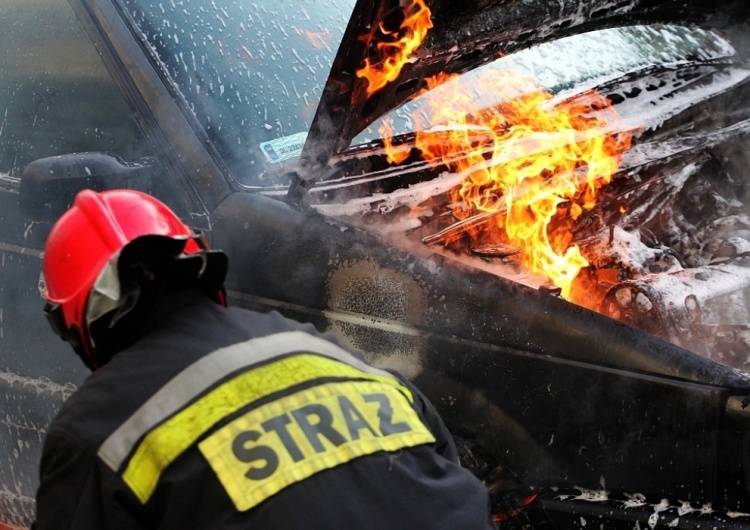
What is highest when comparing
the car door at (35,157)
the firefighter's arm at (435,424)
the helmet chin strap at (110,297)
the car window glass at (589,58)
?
the helmet chin strap at (110,297)

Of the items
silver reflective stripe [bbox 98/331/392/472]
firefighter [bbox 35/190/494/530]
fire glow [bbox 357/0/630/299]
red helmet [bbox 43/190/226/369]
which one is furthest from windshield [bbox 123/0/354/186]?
silver reflective stripe [bbox 98/331/392/472]

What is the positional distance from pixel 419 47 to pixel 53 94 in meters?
1.34

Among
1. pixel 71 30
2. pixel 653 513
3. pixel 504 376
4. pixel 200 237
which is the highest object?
pixel 200 237

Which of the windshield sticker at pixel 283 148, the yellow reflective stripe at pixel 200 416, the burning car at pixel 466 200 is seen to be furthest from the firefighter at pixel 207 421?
the windshield sticker at pixel 283 148

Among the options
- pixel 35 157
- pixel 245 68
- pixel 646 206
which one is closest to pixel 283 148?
pixel 245 68

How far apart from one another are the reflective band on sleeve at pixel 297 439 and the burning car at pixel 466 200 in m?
0.76

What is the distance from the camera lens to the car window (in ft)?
8.74

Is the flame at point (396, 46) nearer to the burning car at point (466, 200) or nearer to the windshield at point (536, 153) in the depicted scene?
the burning car at point (466, 200)

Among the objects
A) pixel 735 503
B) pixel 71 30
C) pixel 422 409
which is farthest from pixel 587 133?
pixel 71 30

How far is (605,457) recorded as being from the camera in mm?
2096

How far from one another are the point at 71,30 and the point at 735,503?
95.4 inches

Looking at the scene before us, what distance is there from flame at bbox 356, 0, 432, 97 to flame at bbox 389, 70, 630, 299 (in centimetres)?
21

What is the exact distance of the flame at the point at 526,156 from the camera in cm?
259

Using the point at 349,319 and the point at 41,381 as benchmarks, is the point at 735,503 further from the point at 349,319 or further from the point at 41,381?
the point at 41,381
